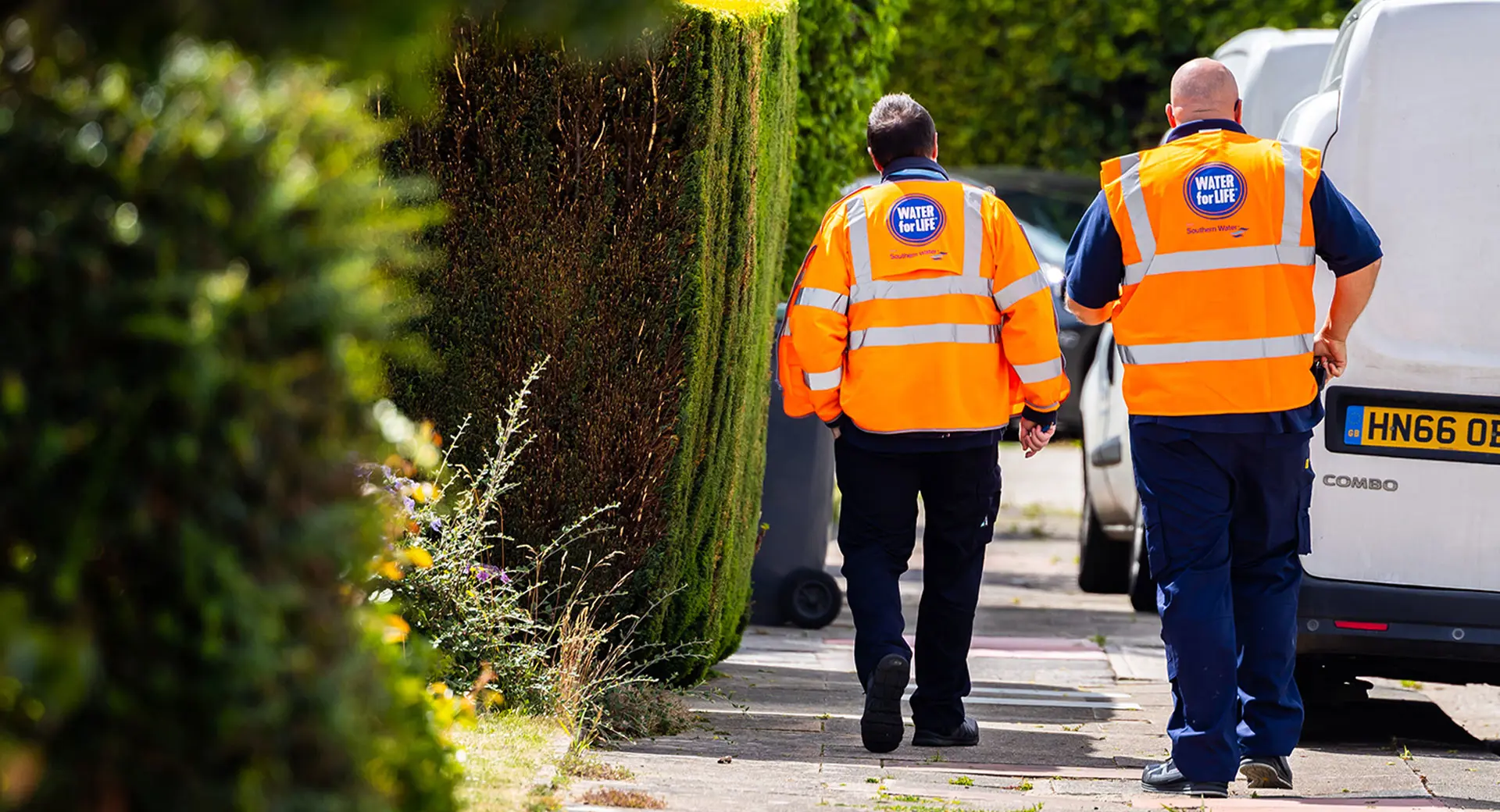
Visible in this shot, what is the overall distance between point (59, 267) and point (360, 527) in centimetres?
48

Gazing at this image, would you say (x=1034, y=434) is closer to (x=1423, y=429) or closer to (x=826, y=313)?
(x=826, y=313)

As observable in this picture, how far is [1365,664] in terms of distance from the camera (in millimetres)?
6215

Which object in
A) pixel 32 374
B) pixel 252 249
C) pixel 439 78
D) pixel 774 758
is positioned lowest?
pixel 774 758

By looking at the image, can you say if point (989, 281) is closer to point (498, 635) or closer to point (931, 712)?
point (931, 712)

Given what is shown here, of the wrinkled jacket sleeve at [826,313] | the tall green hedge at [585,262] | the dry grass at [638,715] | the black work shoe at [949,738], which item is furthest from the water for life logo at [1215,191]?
the dry grass at [638,715]

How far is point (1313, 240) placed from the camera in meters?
4.73

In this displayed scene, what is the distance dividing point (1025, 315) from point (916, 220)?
40 cm

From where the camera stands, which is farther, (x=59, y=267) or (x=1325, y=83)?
(x=1325, y=83)

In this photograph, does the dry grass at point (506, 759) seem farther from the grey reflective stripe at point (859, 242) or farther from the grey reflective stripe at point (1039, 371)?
the grey reflective stripe at point (1039, 371)

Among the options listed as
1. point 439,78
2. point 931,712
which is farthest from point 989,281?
point 439,78

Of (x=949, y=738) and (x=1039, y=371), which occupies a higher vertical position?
(x=1039, y=371)

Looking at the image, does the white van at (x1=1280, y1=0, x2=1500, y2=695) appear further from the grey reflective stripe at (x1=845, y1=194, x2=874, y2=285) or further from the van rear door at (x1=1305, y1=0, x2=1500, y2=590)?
the grey reflective stripe at (x1=845, y1=194, x2=874, y2=285)

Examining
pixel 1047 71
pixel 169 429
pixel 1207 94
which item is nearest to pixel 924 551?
pixel 1207 94

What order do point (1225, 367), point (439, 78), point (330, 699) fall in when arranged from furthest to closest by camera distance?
point (439, 78)
point (1225, 367)
point (330, 699)
